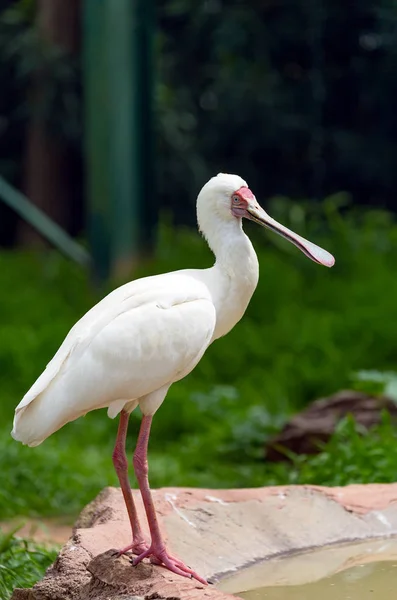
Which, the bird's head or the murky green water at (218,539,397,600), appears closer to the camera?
the murky green water at (218,539,397,600)

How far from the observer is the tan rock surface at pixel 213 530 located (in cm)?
290

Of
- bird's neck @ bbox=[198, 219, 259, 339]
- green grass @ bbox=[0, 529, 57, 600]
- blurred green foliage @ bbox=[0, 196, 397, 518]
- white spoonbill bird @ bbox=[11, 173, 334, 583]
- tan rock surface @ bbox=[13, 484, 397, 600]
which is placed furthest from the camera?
blurred green foliage @ bbox=[0, 196, 397, 518]

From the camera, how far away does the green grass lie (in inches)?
144

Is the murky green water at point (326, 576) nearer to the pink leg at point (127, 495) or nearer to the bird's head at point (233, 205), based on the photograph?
the pink leg at point (127, 495)

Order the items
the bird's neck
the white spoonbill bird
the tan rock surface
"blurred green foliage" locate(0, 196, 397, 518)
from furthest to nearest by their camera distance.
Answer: "blurred green foliage" locate(0, 196, 397, 518) < the bird's neck < the white spoonbill bird < the tan rock surface

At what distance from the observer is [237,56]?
399 inches

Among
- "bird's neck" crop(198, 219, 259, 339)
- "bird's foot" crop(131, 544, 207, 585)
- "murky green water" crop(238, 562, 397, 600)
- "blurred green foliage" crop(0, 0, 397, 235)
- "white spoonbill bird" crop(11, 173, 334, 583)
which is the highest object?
"blurred green foliage" crop(0, 0, 397, 235)

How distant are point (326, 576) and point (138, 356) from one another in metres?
0.78

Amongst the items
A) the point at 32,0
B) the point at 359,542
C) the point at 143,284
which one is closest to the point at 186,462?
the point at 359,542

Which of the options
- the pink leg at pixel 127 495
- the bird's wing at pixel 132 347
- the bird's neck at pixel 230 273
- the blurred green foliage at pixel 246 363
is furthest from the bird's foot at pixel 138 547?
the blurred green foliage at pixel 246 363

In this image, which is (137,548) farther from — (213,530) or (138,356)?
(138,356)

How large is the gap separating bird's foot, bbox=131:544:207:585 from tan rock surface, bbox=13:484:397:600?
24mm

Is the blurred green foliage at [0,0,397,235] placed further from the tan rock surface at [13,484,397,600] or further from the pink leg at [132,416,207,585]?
the pink leg at [132,416,207,585]

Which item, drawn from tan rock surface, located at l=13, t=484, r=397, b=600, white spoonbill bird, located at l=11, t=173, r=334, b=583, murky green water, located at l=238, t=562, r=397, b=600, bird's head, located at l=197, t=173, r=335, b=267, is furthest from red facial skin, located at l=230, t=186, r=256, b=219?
murky green water, located at l=238, t=562, r=397, b=600
